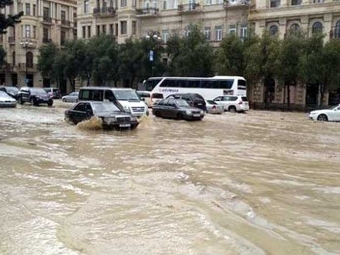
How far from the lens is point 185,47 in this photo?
175ft

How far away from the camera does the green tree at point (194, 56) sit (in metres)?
52.6

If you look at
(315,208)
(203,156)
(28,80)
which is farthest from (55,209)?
(28,80)

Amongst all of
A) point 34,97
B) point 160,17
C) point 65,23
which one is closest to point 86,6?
point 65,23

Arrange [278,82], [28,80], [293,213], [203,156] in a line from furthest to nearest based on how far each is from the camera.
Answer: [28,80], [278,82], [203,156], [293,213]

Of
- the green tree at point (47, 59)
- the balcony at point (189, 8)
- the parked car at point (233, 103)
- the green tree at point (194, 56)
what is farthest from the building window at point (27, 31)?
the parked car at point (233, 103)

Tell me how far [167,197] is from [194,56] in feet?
144

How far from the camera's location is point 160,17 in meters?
63.4

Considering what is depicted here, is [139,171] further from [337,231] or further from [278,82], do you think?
[278,82]

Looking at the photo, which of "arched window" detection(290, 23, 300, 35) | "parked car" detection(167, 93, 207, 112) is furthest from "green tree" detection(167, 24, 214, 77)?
"parked car" detection(167, 93, 207, 112)

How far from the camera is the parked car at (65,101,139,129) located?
71.3 feet

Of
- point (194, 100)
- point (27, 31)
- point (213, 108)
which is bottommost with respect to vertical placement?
point (213, 108)

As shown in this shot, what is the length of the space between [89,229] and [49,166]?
5895 millimetres

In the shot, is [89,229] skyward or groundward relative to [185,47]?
groundward

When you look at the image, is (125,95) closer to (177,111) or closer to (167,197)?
(177,111)
